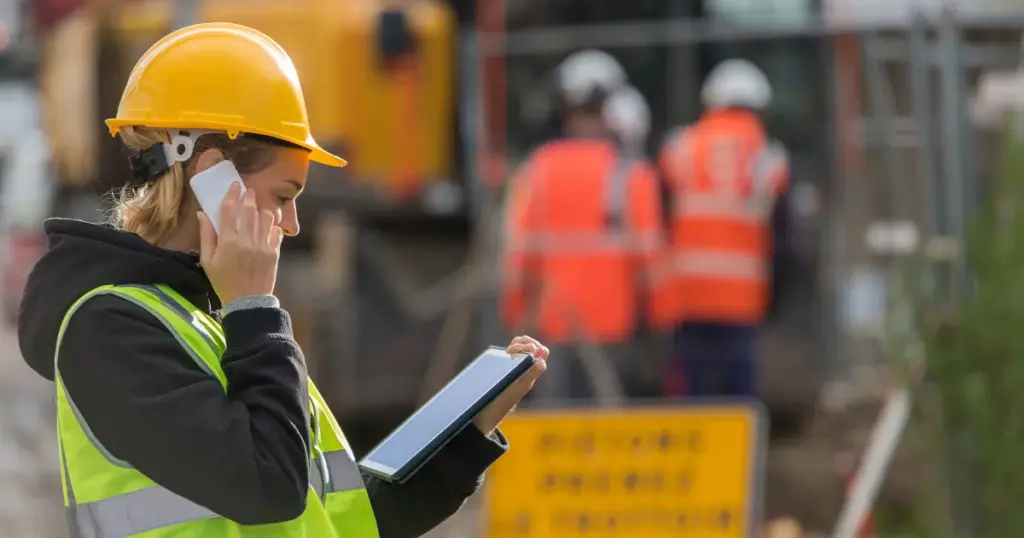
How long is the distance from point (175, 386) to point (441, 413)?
556 millimetres

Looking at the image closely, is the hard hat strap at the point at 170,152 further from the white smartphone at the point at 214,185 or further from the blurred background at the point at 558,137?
the blurred background at the point at 558,137

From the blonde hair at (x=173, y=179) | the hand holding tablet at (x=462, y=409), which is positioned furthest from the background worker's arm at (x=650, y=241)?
the blonde hair at (x=173, y=179)

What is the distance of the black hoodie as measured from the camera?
202 centimetres

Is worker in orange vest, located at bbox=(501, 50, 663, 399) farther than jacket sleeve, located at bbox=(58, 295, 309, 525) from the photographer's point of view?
Yes

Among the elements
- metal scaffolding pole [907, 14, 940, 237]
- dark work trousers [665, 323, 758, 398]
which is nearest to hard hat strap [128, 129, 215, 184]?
metal scaffolding pole [907, 14, 940, 237]

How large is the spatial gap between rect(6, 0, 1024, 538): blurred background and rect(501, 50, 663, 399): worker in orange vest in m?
0.08

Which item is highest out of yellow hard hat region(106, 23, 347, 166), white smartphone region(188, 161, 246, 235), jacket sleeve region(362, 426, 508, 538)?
yellow hard hat region(106, 23, 347, 166)

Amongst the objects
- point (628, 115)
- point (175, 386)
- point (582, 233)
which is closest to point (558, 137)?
point (628, 115)

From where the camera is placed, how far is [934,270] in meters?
6.52

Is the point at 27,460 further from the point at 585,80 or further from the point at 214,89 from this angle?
the point at 214,89

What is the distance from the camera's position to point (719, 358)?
797cm

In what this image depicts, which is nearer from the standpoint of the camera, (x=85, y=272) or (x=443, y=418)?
(x=85, y=272)

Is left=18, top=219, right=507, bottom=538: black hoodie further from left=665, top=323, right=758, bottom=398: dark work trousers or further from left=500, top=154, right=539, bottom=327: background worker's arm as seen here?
left=665, top=323, right=758, bottom=398: dark work trousers

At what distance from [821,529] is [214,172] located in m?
5.79
